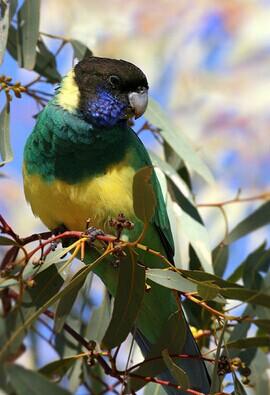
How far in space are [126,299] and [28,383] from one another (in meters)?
0.30

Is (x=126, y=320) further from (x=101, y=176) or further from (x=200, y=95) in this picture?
(x=200, y=95)

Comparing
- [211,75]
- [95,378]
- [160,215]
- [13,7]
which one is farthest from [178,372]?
[211,75]

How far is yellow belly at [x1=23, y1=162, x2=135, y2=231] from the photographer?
6.96 feet

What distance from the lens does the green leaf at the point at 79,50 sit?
8.30ft

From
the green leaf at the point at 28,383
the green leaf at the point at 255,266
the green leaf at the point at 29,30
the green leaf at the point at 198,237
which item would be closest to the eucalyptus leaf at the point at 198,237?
the green leaf at the point at 198,237

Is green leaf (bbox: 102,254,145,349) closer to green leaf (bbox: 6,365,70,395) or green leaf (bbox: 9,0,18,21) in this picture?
green leaf (bbox: 6,365,70,395)

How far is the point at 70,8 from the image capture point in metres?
3.97

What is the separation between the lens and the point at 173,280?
1752 mm

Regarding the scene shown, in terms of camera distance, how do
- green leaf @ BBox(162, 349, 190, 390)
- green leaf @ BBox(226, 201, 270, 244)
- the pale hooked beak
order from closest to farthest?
green leaf @ BBox(162, 349, 190, 390) < the pale hooked beak < green leaf @ BBox(226, 201, 270, 244)

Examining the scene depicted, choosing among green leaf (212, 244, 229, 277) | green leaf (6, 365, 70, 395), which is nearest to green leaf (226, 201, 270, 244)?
green leaf (212, 244, 229, 277)

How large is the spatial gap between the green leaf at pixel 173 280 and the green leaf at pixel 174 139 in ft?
2.51

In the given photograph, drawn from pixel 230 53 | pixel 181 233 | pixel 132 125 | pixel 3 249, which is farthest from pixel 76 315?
pixel 230 53

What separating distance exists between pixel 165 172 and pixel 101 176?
353 mm

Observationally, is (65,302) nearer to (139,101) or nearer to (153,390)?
(153,390)
